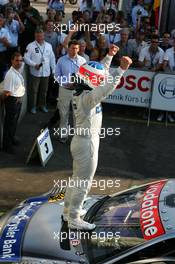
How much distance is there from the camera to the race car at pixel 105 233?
15.6 feet

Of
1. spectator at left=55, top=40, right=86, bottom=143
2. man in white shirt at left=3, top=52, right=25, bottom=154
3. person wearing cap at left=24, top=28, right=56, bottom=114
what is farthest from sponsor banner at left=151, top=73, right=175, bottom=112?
man in white shirt at left=3, top=52, right=25, bottom=154

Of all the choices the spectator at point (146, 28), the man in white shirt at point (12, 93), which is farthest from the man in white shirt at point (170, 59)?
the man in white shirt at point (12, 93)

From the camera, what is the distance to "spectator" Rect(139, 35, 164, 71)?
1188 cm

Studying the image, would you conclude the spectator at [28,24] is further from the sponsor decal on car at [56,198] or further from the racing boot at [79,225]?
the racing boot at [79,225]

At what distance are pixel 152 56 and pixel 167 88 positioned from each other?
0.94 metres

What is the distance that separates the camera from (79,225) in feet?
18.0

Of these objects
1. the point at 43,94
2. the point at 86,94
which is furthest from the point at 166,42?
the point at 86,94

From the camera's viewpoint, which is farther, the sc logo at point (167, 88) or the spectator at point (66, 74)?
the sc logo at point (167, 88)

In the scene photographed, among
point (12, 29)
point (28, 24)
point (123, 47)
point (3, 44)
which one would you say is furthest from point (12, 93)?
point (28, 24)

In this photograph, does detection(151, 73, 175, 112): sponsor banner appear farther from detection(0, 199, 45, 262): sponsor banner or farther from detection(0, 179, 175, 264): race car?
detection(0, 199, 45, 262): sponsor banner

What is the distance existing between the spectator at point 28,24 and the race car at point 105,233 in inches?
315

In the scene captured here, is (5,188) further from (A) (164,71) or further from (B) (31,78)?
(A) (164,71)

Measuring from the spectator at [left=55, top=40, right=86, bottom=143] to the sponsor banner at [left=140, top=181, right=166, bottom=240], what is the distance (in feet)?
15.3

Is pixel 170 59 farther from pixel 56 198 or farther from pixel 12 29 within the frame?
pixel 56 198
